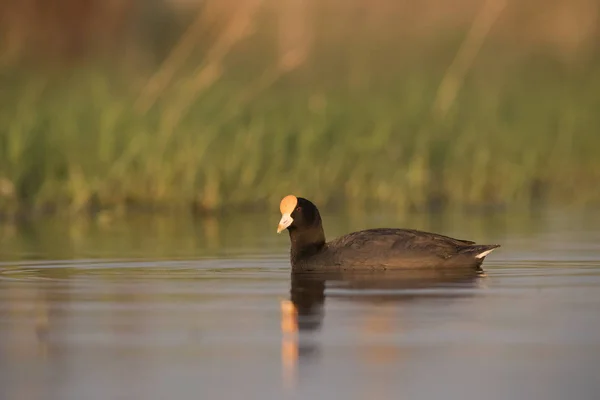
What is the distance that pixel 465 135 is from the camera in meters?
21.1

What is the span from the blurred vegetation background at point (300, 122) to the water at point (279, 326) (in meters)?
4.01

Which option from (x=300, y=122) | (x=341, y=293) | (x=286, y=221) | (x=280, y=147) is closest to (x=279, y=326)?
(x=341, y=293)

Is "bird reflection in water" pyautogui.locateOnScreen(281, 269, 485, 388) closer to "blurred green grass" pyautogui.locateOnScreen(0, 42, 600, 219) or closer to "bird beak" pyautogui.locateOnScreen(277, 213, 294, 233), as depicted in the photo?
"bird beak" pyautogui.locateOnScreen(277, 213, 294, 233)

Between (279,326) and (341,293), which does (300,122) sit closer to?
(341,293)

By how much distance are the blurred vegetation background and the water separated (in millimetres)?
4007

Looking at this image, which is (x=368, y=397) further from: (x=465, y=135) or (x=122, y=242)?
(x=465, y=135)

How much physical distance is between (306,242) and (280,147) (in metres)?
6.94

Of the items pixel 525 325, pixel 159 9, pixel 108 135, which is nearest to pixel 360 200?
pixel 108 135

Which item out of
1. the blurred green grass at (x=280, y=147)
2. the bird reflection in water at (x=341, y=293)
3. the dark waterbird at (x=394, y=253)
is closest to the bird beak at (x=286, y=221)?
the dark waterbird at (x=394, y=253)

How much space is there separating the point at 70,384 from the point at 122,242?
8.54m

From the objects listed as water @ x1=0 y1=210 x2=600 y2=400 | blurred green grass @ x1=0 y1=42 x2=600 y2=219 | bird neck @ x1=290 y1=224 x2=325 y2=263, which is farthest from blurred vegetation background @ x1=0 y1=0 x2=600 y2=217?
bird neck @ x1=290 y1=224 x2=325 y2=263

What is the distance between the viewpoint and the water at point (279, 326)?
25.3ft

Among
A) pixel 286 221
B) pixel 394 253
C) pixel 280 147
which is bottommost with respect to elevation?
pixel 394 253

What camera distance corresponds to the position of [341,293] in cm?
1157
